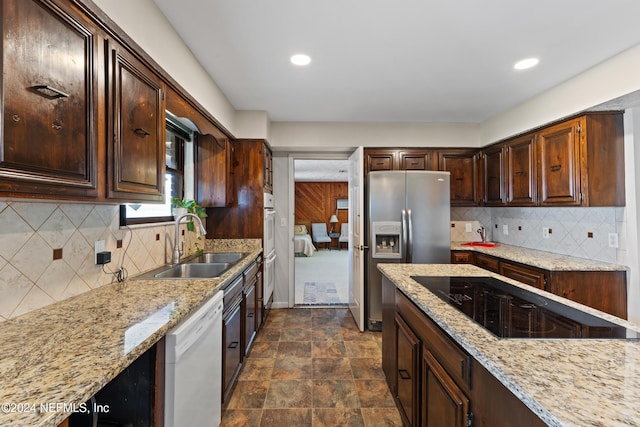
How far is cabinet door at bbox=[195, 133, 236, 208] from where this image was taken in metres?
2.97

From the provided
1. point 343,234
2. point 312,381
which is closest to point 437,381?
point 312,381

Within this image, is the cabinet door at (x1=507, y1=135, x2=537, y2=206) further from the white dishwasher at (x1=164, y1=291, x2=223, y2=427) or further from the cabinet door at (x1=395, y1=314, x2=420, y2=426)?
the white dishwasher at (x1=164, y1=291, x2=223, y2=427)

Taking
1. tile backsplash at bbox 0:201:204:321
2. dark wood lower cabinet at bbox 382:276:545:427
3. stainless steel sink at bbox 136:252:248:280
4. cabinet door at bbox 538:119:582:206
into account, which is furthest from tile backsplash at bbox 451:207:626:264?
tile backsplash at bbox 0:201:204:321

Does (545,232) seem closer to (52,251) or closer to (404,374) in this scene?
(404,374)

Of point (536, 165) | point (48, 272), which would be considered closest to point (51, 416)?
point (48, 272)

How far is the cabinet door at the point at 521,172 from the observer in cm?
296

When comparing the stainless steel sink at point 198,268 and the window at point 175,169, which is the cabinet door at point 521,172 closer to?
the stainless steel sink at point 198,268

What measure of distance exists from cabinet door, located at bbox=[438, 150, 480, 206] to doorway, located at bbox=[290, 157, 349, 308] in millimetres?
1388

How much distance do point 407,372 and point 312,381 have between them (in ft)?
3.15

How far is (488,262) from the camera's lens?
3191 mm

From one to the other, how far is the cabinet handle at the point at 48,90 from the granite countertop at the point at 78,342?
801 millimetres

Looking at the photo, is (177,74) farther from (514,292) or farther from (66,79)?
(514,292)

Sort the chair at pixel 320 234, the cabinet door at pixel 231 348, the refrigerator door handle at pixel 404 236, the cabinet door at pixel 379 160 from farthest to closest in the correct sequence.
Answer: the chair at pixel 320 234 < the cabinet door at pixel 379 160 < the refrigerator door handle at pixel 404 236 < the cabinet door at pixel 231 348

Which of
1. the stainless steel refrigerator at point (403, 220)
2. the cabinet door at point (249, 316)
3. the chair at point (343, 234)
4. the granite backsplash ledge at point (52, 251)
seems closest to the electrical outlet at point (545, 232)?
the stainless steel refrigerator at point (403, 220)
